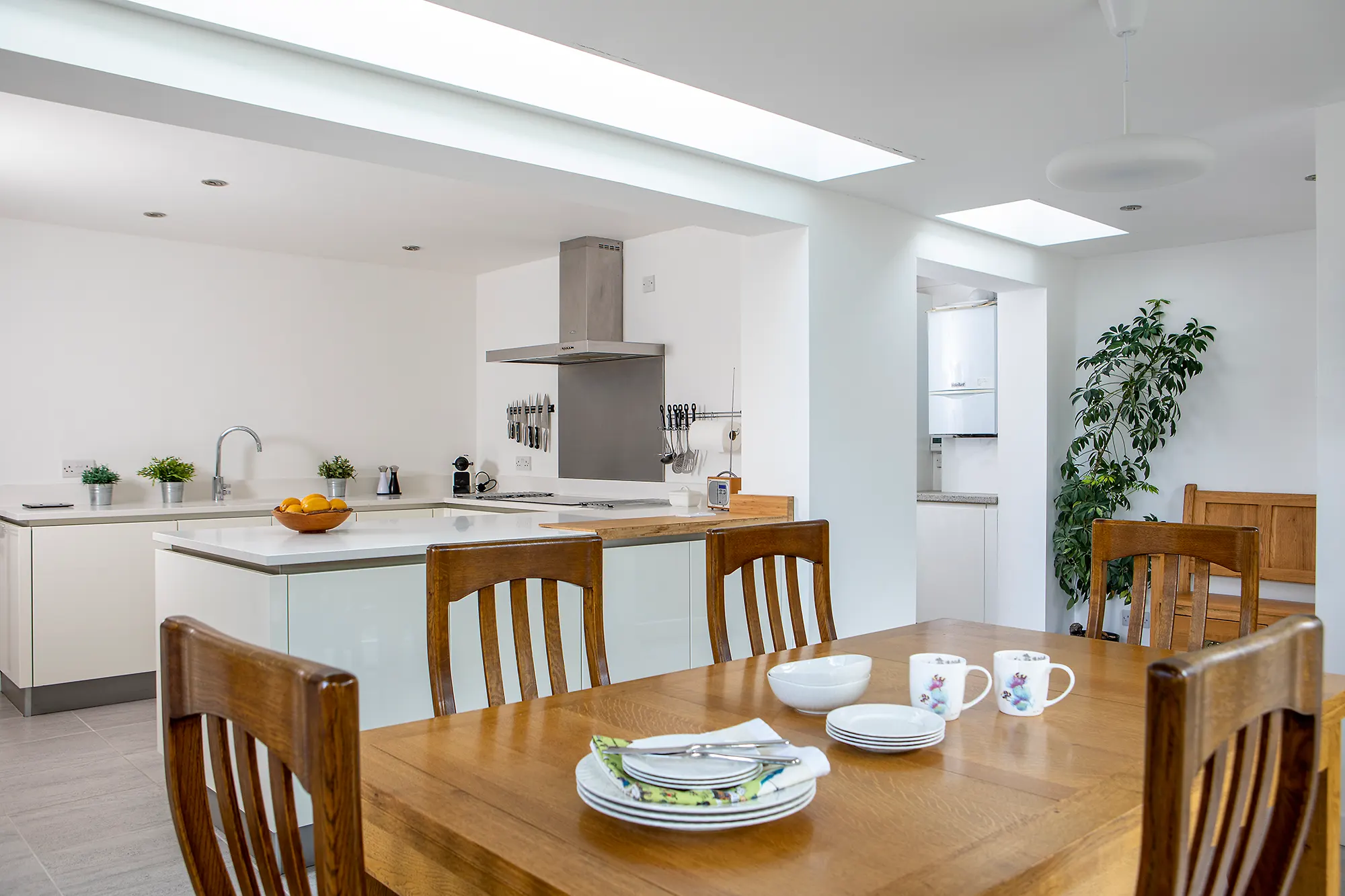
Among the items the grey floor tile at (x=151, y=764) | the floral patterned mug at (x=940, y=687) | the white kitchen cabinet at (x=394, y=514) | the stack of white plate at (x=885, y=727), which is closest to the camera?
the stack of white plate at (x=885, y=727)

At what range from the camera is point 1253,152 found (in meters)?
3.43

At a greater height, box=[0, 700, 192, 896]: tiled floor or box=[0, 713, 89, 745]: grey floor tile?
box=[0, 700, 192, 896]: tiled floor

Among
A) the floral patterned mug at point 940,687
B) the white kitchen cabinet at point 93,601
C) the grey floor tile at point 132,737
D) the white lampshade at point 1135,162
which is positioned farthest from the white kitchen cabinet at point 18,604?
the white lampshade at point 1135,162

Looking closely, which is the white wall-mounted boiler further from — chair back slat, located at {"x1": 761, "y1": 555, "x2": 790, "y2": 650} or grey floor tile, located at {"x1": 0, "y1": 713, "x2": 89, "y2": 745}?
grey floor tile, located at {"x1": 0, "y1": 713, "x2": 89, "y2": 745}

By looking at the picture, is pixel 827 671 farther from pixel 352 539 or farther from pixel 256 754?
pixel 352 539

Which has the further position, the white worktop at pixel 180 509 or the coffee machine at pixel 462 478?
the coffee machine at pixel 462 478

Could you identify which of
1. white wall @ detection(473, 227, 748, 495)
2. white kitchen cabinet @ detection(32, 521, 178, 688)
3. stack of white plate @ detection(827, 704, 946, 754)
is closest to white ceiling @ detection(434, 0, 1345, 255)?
white wall @ detection(473, 227, 748, 495)

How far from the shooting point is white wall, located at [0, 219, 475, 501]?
4.90 m

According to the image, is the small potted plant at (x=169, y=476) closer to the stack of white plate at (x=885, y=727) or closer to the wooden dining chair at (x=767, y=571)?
the wooden dining chair at (x=767, y=571)

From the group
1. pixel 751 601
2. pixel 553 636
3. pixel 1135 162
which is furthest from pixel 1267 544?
pixel 553 636

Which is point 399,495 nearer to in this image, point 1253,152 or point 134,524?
point 134,524

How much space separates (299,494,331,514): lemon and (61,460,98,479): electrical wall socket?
8.90 ft

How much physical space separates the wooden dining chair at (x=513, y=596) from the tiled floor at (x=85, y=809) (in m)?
1.46

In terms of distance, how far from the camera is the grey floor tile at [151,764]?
345cm
